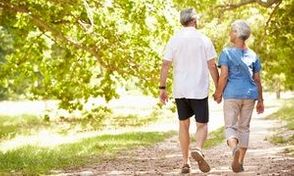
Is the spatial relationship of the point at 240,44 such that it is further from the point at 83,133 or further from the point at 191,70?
the point at 83,133

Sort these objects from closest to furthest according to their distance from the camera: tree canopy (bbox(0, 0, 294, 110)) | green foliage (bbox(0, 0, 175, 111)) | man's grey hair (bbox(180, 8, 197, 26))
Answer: man's grey hair (bbox(180, 8, 197, 26)) < green foliage (bbox(0, 0, 175, 111)) < tree canopy (bbox(0, 0, 294, 110))

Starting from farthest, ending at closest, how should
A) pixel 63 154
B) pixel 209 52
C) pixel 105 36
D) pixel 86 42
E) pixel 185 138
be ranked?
1. pixel 86 42
2. pixel 105 36
3. pixel 63 154
4. pixel 185 138
5. pixel 209 52

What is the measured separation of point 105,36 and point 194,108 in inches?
323

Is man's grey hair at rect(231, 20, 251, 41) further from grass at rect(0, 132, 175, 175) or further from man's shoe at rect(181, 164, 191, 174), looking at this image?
grass at rect(0, 132, 175, 175)

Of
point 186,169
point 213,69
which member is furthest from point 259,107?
point 186,169

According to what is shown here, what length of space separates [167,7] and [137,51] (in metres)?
2.40

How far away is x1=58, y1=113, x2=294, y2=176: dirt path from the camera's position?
33.0 feet

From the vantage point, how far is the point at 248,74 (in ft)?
29.9

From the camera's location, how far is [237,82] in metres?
9.09

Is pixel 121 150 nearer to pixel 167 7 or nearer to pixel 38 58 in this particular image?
pixel 167 7

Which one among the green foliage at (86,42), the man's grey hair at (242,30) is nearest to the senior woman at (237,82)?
the man's grey hair at (242,30)

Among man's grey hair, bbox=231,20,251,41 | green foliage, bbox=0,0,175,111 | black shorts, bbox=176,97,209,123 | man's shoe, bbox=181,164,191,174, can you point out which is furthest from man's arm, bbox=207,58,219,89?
green foliage, bbox=0,0,175,111

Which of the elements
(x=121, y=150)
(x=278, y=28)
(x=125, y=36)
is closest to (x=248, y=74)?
(x=121, y=150)

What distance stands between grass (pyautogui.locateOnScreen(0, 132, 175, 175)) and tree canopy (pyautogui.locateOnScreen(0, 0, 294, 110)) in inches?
99.2
